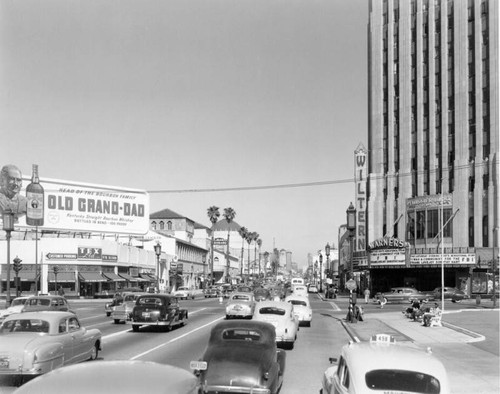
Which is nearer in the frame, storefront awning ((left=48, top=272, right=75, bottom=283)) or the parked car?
the parked car

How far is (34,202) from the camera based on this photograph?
6906cm

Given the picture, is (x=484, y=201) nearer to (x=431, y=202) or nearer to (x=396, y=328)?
(x=431, y=202)

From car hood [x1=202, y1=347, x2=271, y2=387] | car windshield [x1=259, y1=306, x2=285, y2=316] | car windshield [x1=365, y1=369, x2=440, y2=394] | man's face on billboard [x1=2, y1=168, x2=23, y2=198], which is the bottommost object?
car windshield [x1=259, y1=306, x2=285, y2=316]

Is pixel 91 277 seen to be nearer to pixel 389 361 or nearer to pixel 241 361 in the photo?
pixel 241 361

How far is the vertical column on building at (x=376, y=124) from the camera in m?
81.7

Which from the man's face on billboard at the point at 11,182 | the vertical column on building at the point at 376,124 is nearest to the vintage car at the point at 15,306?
the man's face on billboard at the point at 11,182

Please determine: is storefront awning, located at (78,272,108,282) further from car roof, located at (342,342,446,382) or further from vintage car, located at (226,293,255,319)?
car roof, located at (342,342,446,382)

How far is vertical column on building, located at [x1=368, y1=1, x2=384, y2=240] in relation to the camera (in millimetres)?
81688

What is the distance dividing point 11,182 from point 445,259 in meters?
50.2

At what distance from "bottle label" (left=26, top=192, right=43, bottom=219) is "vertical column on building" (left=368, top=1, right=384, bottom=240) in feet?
142

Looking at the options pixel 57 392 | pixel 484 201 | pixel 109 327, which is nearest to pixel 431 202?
pixel 484 201

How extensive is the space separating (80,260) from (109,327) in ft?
136

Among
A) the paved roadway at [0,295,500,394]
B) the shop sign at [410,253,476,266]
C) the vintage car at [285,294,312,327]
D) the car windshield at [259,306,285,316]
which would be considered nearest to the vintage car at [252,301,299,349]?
the car windshield at [259,306,285,316]

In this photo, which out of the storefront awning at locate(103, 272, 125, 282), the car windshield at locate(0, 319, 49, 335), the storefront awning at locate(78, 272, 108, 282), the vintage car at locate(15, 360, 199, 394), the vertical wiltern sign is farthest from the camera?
the vertical wiltern sign
